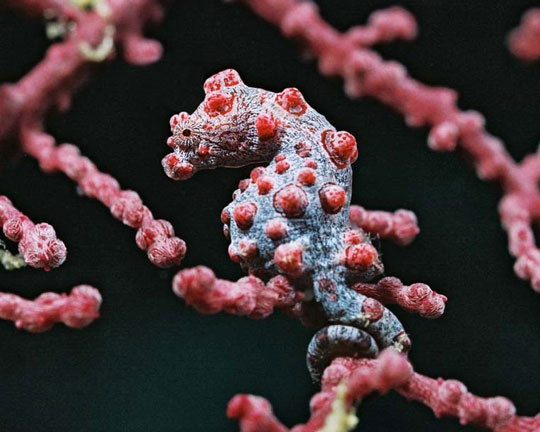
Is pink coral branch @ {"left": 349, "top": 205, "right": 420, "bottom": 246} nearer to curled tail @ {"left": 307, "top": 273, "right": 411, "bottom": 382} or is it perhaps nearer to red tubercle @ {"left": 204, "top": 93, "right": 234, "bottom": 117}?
curled tail @ {"left": 307, "top": 273, "right": 411, "bottom": 382}

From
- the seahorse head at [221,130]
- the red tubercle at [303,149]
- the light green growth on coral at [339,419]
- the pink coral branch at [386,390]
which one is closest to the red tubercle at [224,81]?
the seahorse head at [221,130]

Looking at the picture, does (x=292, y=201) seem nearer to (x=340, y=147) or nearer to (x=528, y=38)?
(x=340, y=147)

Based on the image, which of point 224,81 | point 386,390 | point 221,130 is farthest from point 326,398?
point 224,81

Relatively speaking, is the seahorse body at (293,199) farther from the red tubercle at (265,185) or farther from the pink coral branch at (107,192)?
the pink coral branch at (107,192)

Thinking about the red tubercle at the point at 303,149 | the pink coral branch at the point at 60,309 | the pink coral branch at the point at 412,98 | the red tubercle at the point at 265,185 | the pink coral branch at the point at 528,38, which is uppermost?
the red tubercle at the point at 303,149

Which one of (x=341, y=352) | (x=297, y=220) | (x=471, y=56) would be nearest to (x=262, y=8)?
(x=297, y=220)

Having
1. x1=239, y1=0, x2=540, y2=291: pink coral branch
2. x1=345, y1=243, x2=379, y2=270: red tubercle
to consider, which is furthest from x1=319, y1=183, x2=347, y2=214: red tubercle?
x1=239, y1=0, x2=540, y2=291: pink coral branch
